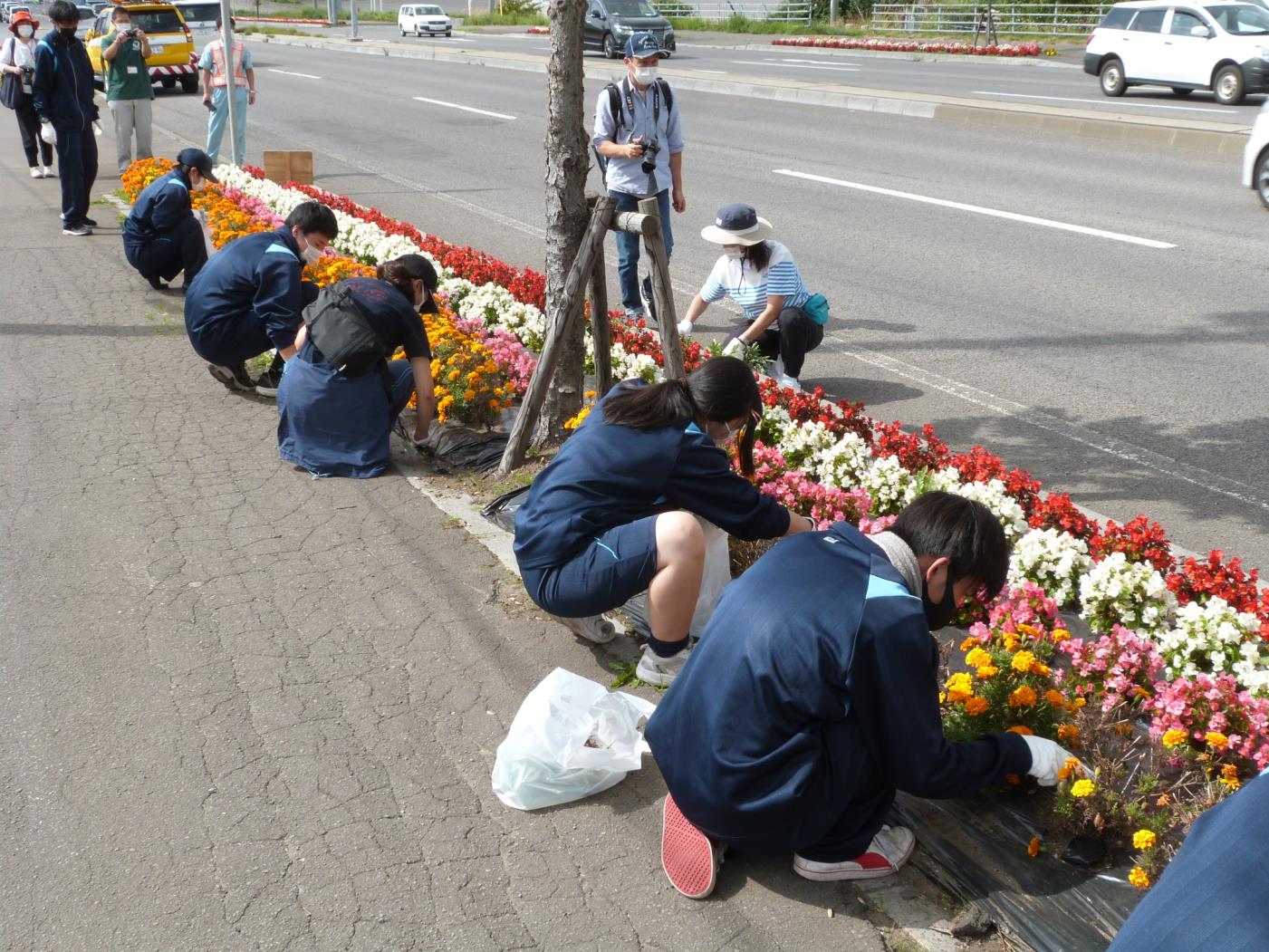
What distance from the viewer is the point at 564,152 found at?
19.5 ft

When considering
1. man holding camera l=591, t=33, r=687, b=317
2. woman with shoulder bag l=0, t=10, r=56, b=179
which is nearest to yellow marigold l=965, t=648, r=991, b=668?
man holding camera l=591, t=33, r=687, b=317

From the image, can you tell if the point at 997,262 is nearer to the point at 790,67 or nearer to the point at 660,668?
the point at 660,668

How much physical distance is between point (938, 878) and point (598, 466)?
165 centimetres

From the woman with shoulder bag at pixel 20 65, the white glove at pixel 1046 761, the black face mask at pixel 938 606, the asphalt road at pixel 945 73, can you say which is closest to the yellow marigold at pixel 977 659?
the white glove at pixel 1046 761

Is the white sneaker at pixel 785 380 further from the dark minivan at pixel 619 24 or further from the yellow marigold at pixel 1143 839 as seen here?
the dark minivan at pixel 619 24

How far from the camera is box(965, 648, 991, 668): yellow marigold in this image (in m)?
3.73

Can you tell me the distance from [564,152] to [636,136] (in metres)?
2.75

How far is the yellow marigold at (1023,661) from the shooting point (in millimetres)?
3676

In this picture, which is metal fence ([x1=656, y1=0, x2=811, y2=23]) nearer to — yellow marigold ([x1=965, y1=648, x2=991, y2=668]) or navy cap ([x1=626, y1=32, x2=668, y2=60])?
navy cap ([x1=626, y1=32, x2=668, y2=60])

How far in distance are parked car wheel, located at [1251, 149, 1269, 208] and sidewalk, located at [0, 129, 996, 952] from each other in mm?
9889

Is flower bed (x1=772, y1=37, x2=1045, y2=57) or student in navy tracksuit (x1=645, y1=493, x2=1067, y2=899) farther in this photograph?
flower bed (x1=772, y1=37, x2=1045, y2=57)

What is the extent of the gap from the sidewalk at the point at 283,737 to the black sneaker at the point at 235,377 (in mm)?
881

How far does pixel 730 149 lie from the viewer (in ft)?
57.1

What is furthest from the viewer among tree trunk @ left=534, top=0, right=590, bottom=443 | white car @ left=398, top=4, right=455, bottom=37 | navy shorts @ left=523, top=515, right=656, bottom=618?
white car @ left=398, top=4, right=455, bottom=37
